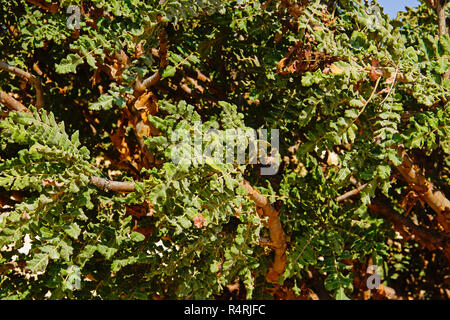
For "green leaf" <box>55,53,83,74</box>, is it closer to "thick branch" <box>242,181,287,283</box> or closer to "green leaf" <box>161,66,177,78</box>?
"green leaf" <box>161,66,177,78</box>

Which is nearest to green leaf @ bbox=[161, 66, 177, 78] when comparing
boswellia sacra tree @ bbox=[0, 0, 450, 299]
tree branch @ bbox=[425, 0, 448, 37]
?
boswellia sacra tree @ bbox=[0, 0, 450, 299]

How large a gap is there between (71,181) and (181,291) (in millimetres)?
777

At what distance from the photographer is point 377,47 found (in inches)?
80.8

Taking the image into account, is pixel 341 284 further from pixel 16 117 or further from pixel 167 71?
pixel 16 117

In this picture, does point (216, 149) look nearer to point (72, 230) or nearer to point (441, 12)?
point (72, 230)

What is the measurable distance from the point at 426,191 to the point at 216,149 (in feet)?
5.00

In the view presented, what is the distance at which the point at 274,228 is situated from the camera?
242 centimetres

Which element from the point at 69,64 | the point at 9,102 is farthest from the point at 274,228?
the point at 9,102

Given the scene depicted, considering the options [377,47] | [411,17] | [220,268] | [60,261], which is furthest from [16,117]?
[411,17]

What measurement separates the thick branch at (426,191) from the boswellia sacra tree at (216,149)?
0.04 feet

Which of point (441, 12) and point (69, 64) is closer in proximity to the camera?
point (69, 64)

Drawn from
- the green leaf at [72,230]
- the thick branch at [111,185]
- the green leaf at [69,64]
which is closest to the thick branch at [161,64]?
the green leaf at [69,64]

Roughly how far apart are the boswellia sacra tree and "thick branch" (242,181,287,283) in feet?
0.04
